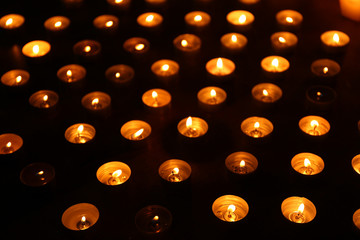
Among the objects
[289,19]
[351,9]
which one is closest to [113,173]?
[289,19]

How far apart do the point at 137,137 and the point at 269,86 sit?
21.4 inches

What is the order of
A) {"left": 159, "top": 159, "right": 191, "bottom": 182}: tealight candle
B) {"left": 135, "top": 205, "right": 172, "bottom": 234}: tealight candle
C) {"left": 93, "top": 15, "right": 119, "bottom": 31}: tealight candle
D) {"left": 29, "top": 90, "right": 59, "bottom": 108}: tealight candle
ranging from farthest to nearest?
{"left": 93, "top": 15, "right": 119, "bottom": 31}: tealight candle, {"left": 29, "top": 90, "right": 59, "bottom": 108}: tealight candle, {"left": 159, "top": 159, "right": 191, "bottom": 182}: tealight candle, {"left": 135, "top": 205, "right": 172, "bottom": 234}: tealight candle

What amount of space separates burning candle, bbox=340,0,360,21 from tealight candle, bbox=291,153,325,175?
0.83 meters

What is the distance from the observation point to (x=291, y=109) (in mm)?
1637

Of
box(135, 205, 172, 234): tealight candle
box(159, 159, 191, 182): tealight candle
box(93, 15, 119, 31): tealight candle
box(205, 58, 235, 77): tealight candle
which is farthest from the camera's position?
box(93, 15, 119, 31): tealight candle

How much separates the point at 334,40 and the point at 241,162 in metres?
0.78

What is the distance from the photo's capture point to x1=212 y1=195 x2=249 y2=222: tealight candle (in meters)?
1.35

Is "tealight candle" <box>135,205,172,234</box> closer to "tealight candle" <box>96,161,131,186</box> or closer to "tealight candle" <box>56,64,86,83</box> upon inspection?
"tealight candle" <box>96,161,131,186</box>

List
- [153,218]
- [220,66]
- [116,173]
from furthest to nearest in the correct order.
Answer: [220,66], [116,173], [153,218]

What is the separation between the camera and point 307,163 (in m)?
1.45

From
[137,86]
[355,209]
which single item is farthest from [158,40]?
[355,209]

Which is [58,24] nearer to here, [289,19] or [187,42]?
[187,42]

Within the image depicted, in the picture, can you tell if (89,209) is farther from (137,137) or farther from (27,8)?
(27,8)

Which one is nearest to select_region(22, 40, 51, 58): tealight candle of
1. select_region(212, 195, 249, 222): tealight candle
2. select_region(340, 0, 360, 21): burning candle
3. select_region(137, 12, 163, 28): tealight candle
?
select_region(137, 12, 163, 28): tealight candle
